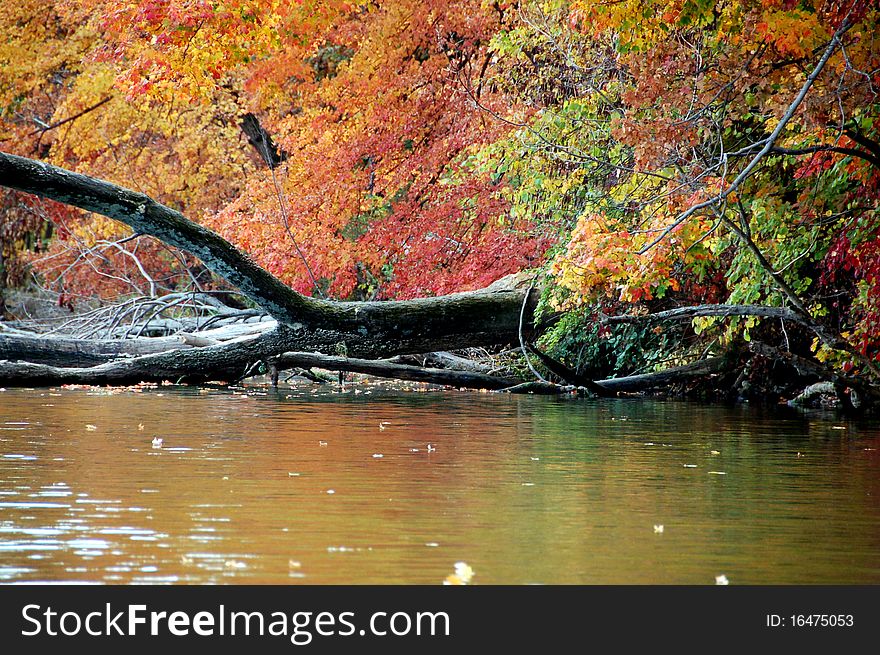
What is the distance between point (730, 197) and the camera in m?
13.5

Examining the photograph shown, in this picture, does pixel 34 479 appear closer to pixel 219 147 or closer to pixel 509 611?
pixel 509 611

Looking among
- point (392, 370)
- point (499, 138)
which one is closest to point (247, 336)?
point (392, 370)

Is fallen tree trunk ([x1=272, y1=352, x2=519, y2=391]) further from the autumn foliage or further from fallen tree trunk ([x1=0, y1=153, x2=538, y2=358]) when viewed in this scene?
the autumn foliage

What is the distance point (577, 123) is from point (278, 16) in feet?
17.4

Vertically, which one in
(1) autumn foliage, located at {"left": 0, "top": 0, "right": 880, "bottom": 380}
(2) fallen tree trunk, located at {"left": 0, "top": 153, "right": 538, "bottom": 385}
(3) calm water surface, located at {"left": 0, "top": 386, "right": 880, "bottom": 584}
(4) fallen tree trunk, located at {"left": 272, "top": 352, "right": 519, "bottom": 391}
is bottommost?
(3) calm water surface, located at {"left": 0, "top": 386, "right": 880, "bottom": 584}

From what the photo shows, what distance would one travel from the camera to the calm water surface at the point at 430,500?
5914 mm

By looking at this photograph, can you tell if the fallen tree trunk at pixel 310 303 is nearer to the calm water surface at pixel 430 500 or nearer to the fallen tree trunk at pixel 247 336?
the fallen tree trunk at pixel 247 336

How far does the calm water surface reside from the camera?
5914 mm

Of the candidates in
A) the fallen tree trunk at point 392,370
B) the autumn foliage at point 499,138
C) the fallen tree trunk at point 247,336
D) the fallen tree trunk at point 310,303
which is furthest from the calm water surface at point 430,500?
the fallen tree trunk at point 392,370

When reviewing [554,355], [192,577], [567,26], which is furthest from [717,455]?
[554,355]

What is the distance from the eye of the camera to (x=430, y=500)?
7.94m

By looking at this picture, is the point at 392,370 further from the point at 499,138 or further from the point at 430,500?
the point at 430,500

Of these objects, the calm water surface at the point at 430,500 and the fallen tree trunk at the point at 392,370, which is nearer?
the calm water surface at the point at 430,500

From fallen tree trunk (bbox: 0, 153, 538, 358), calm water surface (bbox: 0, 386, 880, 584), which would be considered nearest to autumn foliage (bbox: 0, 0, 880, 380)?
fallen tree trunk (bbox: 0, 153, 538, 358)
